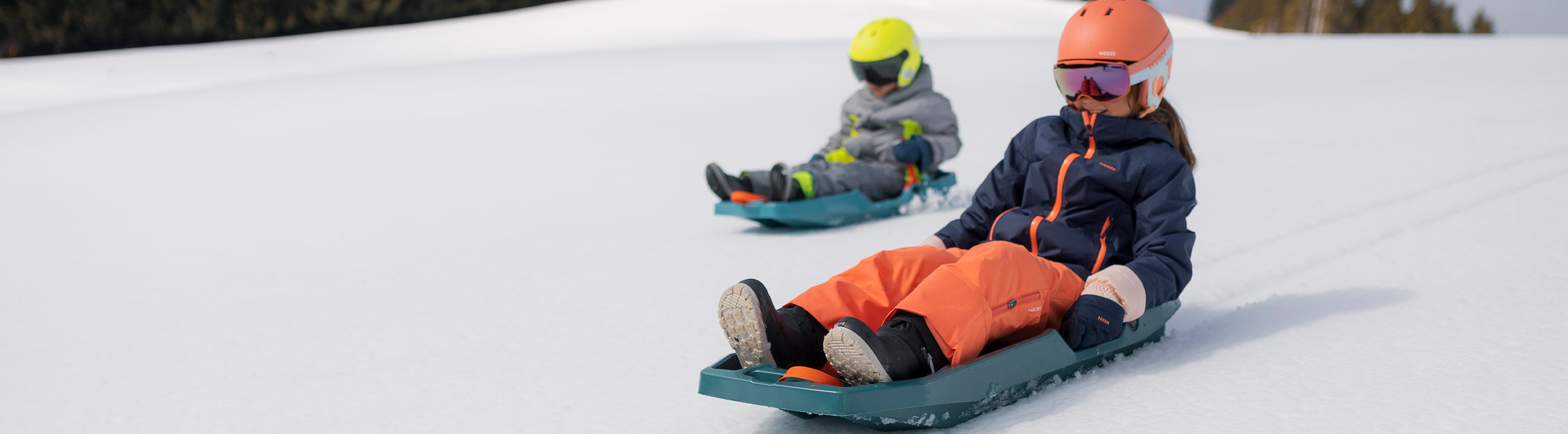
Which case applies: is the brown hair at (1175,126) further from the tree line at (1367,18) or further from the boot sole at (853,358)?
the tree line at (1367,18)

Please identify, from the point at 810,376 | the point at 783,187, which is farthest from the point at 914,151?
the point at 810,376

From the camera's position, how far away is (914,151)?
184 inches

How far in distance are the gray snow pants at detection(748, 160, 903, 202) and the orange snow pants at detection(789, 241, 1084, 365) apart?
2.13 m

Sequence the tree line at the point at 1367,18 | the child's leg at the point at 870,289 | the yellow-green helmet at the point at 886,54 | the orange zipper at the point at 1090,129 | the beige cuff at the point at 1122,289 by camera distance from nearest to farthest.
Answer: the child's leg at the point at 870,289 < the beige cuff at the point at 1122,289 < the orange zipper at the point at 1090,129 < the yellow-green helmet at the point at 886,54 < the tree line at the point at 1367,18

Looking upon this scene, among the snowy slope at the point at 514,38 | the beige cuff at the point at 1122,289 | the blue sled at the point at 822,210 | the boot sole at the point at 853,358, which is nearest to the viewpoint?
the boot sole at the point at 853,358

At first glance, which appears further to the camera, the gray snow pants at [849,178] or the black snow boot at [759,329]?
the gray snow pants at [849,178]

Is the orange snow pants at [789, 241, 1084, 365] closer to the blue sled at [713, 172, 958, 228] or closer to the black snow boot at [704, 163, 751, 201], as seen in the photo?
the blue sled at [713, 172, 958, 228]

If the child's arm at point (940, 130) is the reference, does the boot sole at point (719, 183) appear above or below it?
below

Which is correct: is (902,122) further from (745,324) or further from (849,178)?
(745,324)

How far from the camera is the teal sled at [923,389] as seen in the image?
74.3 inches

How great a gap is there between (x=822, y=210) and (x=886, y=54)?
72 cm

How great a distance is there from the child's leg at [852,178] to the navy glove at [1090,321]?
2.24m

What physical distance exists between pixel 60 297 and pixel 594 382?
7.91ft

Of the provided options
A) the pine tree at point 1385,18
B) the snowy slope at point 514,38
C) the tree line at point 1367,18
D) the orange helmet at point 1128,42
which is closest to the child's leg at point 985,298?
the orange helmet at point 1128,42
